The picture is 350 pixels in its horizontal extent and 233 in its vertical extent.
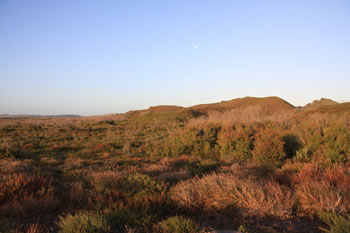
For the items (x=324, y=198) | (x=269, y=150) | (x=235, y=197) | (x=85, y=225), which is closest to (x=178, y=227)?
(x=85, y=225)

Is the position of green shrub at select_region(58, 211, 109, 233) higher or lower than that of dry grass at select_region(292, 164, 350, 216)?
lower

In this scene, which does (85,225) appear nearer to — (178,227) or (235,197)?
(178,227)

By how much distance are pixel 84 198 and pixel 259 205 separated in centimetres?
381

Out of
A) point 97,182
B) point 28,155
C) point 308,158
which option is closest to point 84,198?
point 97,182

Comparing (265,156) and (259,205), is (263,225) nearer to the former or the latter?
(259,205)

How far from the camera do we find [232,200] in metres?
4.46

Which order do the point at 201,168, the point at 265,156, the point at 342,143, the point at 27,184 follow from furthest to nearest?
the point at 265,156 < the point at 342,143 < the point at 201,168 < the point at 27,184

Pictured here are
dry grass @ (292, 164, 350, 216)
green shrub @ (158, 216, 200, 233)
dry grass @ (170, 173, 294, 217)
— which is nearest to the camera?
green shrub @ (158, 216, 200, 233)

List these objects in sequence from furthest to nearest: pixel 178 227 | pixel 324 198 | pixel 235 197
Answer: pixel 235 197 → pixel 324 198 → pixel 178 227

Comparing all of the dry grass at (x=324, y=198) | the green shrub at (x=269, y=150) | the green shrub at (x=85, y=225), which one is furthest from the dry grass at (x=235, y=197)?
the green shrub at (x=269, y=150)

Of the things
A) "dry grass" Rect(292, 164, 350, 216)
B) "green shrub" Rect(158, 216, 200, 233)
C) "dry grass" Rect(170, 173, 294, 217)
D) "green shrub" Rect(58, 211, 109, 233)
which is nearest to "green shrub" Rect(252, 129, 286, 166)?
"dry grass" Rect(292, 164, 350, 216)

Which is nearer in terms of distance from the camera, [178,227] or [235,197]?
[178,227]

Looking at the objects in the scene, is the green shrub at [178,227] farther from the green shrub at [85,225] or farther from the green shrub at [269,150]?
the green shrub at [269,150]

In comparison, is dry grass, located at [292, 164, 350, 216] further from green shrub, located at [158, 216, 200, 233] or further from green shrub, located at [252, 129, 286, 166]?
green shrub, located at [252, 129, 286, 166]
